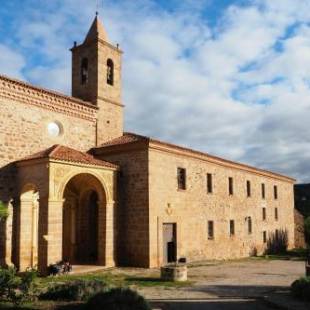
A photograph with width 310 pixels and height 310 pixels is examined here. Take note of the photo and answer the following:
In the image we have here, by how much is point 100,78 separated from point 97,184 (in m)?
7.13

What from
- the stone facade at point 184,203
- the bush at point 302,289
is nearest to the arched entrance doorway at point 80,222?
the stone facade at point 184,203

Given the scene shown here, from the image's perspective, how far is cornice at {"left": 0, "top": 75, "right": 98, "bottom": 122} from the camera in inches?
757

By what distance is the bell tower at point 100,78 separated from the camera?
80.0 feet

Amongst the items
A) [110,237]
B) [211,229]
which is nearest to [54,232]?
[110,237]

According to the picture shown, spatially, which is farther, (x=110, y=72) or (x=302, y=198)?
(x=302, y=198)

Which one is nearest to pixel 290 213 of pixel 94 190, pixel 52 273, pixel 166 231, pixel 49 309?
pixel 166 231

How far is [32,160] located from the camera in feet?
60.0

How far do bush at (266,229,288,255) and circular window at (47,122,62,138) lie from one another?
2106 cm

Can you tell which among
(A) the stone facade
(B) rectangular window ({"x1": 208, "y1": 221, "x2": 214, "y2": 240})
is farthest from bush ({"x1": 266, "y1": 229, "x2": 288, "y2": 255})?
(B) rectangular window ({"x1": 208, "y1": 221, "x2": 214, "y2": 240})

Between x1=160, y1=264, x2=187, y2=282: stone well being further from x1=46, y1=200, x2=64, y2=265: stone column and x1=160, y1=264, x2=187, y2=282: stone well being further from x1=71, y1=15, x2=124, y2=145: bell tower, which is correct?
x1=71, y1=15, x2=124, y2=145: bell tower

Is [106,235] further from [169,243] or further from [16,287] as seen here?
[16,287]

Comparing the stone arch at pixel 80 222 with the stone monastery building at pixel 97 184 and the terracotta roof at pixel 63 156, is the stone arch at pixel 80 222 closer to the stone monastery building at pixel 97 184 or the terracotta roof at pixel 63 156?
the stone monastery building at pixel 97 184

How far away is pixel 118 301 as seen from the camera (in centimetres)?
979

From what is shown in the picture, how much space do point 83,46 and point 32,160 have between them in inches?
392
